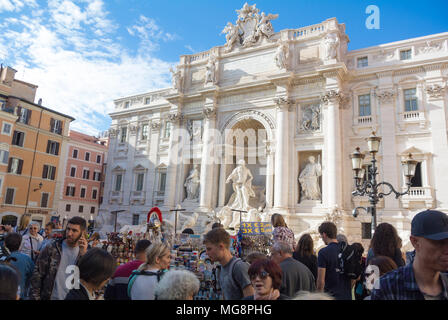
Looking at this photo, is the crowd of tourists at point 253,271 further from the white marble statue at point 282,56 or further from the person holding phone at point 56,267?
the white marble statue at point 282,56

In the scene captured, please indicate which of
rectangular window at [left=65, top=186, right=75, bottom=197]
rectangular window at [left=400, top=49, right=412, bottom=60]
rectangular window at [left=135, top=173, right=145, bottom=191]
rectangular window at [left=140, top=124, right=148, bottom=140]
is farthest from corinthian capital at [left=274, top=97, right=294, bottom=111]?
rectangular window at [left=65, top=186, right=75, bottom=197]

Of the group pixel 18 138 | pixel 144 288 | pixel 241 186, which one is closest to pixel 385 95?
pixel 241 186

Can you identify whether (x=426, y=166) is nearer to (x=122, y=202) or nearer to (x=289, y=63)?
(x=289, y=63)

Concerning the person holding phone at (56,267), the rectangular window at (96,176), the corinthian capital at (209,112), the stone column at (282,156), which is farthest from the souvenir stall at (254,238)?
the rectangular window at (96,176)

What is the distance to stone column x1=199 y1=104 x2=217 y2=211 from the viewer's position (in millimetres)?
23422

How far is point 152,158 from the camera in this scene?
28219mm

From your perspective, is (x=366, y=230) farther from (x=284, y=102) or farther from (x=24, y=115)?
(x=24, y=115)

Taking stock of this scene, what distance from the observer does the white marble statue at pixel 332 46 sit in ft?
67.2

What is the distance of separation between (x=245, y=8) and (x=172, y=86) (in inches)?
335

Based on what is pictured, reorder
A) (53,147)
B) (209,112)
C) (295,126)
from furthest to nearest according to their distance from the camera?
(53,147) < (209,112) < (295,126)

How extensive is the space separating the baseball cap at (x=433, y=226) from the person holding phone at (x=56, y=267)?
358cm

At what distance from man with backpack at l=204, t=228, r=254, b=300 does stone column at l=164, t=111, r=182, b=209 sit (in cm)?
2173

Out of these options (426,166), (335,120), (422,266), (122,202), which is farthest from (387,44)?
(122,202)

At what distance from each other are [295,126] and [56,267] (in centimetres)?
1940
